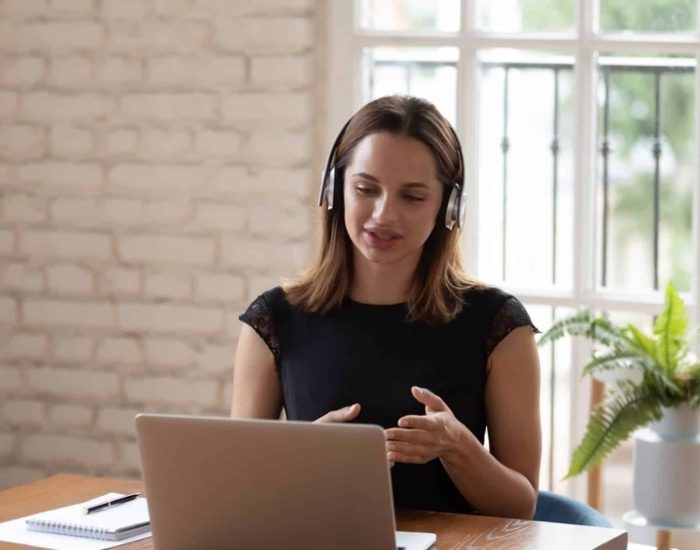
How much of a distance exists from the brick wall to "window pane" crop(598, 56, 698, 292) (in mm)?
720

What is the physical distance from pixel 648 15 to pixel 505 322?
115 cm

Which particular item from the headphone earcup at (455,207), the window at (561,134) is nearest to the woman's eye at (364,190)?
the headphone earcup at (455,207)

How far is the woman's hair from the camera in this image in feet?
7.31

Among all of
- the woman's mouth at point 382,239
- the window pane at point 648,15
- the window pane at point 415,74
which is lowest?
the woman's mouth at point 382,239

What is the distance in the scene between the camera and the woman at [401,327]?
2174mm

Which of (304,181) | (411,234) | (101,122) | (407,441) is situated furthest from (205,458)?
(101,122)

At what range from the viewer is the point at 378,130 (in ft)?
7.27

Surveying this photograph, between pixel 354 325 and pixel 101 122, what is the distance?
1400 mm

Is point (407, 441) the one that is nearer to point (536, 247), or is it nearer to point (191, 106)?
point (536, 247)

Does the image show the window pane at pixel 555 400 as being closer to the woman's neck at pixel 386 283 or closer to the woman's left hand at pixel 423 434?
the woman's neck at pixel 386 283

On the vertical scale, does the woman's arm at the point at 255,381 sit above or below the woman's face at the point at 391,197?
below

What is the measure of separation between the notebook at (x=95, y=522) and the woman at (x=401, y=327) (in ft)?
1.34

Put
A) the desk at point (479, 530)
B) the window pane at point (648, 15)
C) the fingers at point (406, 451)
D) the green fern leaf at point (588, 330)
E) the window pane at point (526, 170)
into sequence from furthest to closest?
the window pane at point (526, 170), the window pane at point (648, 15), the green fern leaf at point (588, 330), the fingers at point (406, 451), the desk at point (479, 530)

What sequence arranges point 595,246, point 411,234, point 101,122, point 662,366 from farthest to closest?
point 101,122 < point 595,246 < point 662,366 < point 411,234
